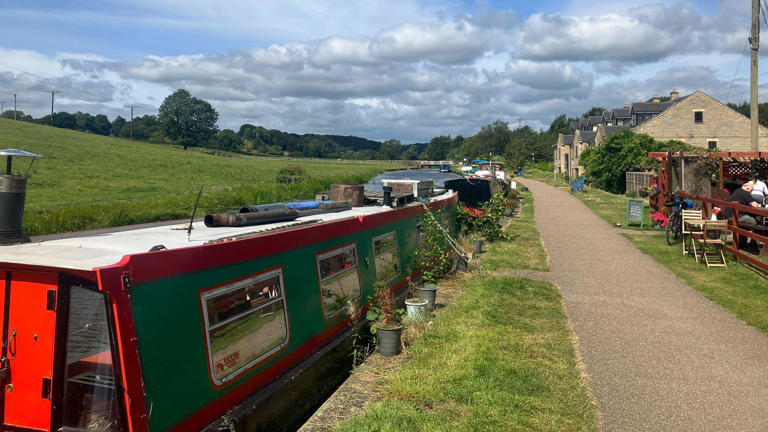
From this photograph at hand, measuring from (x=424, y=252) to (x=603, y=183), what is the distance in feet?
91.8

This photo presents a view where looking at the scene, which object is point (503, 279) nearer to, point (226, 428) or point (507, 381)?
point (507, 381)

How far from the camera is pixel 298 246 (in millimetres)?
5277

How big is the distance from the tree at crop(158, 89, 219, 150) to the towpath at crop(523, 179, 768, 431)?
8909 cm

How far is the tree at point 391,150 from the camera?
143875 millimetres

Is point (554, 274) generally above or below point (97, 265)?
below

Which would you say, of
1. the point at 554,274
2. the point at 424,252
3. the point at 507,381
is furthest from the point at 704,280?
the point at 507,381

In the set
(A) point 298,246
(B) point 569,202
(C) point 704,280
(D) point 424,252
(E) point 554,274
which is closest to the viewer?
(A) point 298,246

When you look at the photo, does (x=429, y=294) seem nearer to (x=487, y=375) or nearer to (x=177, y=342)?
(x=487, y=375)

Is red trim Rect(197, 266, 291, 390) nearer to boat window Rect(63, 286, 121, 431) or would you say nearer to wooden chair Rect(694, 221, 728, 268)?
boat window Rect(63, 286, 121, 431)

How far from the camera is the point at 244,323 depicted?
4.39 m

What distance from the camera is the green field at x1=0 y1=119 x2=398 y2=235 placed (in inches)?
813

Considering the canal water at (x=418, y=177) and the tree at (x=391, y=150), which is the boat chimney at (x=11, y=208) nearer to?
the canal water at (x=418, y=177)

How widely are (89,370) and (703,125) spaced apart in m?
45.4

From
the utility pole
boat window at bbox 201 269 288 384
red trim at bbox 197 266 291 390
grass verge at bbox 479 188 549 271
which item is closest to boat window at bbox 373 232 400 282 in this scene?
red trim at bbox 197 266 291 390
